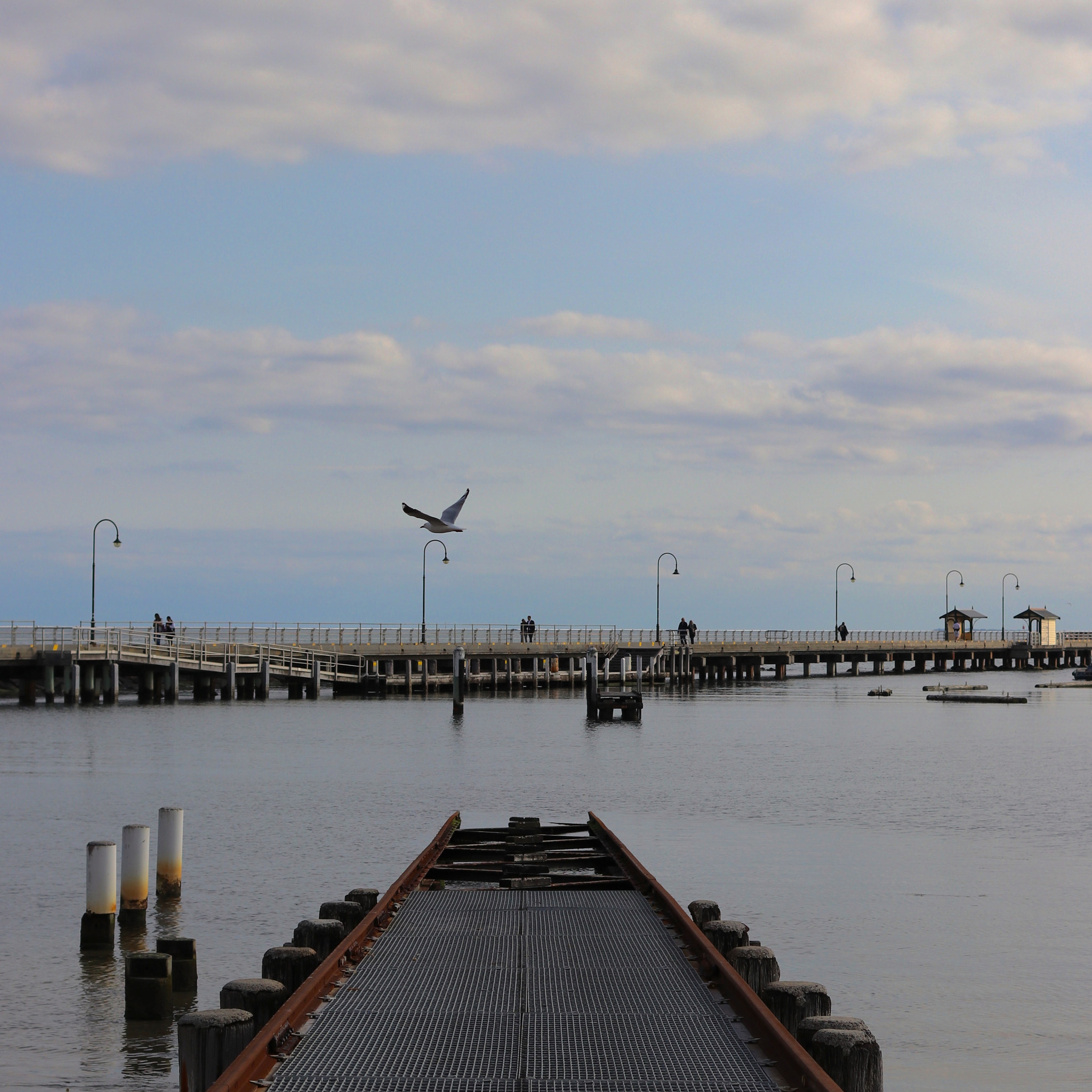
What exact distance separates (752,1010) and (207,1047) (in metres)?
3.22

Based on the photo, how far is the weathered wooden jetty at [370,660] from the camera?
6281cm

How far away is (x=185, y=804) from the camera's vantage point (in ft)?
94.1

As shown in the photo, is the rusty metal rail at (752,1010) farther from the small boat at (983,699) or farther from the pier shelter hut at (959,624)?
the pier shelter hut at (959,624)

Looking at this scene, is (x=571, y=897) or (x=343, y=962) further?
(x=571, y=897)

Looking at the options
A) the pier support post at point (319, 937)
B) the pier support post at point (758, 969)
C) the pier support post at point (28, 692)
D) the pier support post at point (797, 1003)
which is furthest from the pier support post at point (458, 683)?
the pier support post at point (797, 1003)

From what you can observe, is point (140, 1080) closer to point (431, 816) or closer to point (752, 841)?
point (752, 841)

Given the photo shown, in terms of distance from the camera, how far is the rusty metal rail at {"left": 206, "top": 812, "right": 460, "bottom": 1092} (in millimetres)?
6984

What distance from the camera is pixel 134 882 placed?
1529 cm

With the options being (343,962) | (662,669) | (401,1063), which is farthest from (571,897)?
(662,669)

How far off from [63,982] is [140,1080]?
3256mm

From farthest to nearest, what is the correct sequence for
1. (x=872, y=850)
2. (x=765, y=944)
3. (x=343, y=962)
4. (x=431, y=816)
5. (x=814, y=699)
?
1. (x=814, y=699)
2. (x=431, y=816)
3. (x=872, y=850)
4. (x=765, y=944)
5. (x=343, y=962)

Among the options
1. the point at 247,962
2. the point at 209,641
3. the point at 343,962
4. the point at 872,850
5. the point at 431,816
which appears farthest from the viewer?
the point at 209,641

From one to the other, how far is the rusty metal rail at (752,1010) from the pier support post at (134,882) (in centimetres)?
560

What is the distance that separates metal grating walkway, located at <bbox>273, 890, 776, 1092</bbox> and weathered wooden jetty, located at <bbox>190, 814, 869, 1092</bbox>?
2 centimetres
